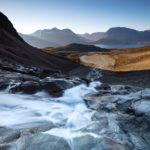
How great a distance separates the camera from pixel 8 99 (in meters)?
7.48

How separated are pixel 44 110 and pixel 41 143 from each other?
344 cm

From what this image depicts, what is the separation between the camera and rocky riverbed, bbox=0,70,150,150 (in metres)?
3.79

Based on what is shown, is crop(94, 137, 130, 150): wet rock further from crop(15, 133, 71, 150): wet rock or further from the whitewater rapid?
the whitewater rapid

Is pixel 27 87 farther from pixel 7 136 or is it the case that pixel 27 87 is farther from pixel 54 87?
pixel 7 136

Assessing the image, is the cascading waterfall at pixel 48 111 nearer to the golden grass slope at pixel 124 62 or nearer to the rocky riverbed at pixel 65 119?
the rocky riverbed at pixel 65 119

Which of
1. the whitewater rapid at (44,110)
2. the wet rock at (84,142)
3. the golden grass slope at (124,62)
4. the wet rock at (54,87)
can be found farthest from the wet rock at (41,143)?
the golden grass slope at (124,62)

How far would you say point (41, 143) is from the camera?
363cm

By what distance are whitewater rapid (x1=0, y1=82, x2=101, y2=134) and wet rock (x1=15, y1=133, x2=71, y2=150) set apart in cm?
89

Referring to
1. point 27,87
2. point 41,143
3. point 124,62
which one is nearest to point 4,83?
point 27,87

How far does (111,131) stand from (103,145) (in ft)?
2.75

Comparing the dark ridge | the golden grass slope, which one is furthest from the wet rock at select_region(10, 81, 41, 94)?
the dark ridge

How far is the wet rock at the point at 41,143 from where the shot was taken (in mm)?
3486

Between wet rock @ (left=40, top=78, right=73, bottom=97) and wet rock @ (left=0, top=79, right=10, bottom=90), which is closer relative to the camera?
wet rock @ (left=0, top=79, right=10, bottom=90)

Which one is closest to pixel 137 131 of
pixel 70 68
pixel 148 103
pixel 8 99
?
pixel 148 103
